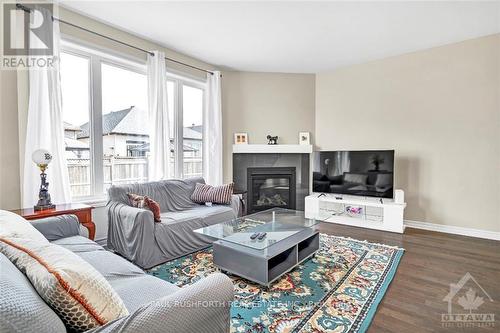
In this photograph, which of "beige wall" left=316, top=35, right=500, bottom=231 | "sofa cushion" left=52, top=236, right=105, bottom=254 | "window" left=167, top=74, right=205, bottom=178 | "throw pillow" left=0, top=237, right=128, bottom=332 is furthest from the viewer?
"window" left=167, top=74, right=205, bottom=178

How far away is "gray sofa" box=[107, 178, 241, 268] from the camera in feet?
8.52

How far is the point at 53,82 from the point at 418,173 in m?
5.01

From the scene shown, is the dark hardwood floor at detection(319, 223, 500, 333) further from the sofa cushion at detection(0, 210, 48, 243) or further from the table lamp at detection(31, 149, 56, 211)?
the table lamp at detection(31, 149, 56, 211)

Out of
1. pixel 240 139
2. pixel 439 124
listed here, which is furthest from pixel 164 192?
pixel 439 124

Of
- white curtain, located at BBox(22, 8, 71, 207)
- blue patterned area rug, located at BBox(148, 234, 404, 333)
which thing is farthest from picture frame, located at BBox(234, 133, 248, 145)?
white curtain, located at BBox(22, 8, 71, 207)

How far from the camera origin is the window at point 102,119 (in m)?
3.14

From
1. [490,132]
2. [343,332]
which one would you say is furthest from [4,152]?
[490,132]

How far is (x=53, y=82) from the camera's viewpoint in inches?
109

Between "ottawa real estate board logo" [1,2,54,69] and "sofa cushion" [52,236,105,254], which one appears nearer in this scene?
"sofa cushion" [52,236,105,254]

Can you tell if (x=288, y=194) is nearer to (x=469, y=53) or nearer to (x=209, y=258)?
(x=209, y=258)

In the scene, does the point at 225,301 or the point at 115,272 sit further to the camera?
the point at 115,272

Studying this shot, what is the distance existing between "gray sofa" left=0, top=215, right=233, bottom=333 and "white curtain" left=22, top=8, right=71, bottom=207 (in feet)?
5.13

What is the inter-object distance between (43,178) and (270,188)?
11.9 feet

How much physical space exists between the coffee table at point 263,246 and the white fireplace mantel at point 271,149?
214 centimetres
